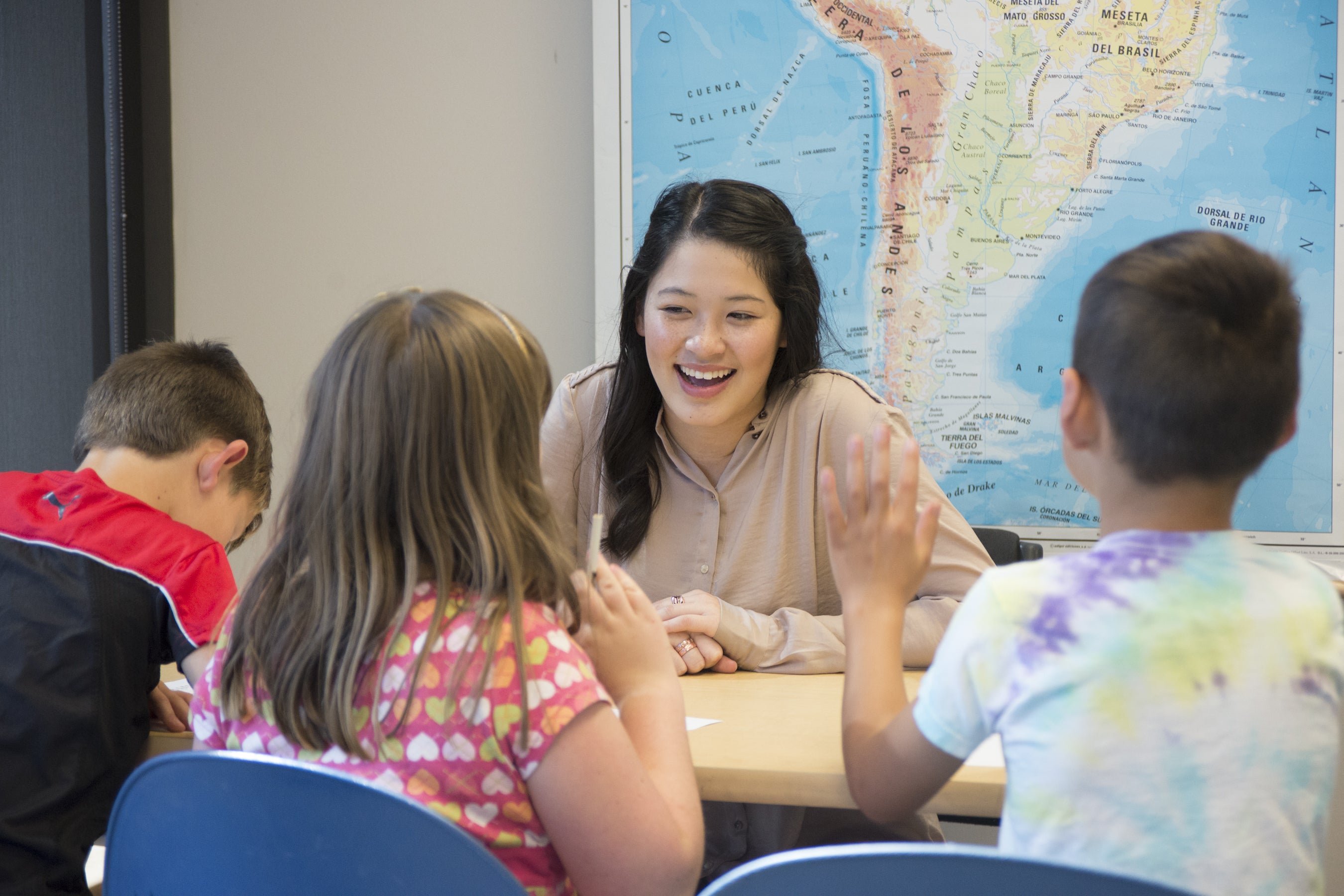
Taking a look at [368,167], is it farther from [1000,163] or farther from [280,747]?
[280,747]

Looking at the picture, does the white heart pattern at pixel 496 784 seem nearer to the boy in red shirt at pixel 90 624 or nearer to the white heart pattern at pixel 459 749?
the white heart pattern at pixel 459 749

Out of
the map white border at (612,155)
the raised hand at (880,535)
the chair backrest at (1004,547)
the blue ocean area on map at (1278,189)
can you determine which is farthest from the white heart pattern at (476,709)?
the blue ocean area on map at (1278,189)

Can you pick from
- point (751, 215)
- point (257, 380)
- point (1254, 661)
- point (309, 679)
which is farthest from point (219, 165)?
point (1254, 661)

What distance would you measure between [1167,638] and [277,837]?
0.61 m

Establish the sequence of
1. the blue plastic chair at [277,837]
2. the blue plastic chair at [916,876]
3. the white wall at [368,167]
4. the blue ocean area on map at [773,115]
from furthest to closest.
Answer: the white wall at [368,167], the blue ocean area on map at [773,115], the blue plastic chair at [277,837], the blue plastic chair at [916,876]

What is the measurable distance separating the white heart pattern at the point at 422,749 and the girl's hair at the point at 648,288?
0.87 metres

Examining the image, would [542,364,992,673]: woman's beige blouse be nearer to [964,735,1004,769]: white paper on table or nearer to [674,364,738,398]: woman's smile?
[674,364,738,398]: woman's smile

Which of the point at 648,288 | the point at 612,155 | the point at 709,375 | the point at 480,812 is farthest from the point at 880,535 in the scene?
the point at 612,155

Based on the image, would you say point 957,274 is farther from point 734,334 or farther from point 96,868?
point 96,868

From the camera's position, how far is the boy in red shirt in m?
1.17

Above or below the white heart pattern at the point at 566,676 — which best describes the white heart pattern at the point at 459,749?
below

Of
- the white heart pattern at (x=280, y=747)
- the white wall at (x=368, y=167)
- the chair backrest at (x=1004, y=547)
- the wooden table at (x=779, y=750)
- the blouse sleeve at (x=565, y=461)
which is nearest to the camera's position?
the white heart pattern at (x=280, y=747)

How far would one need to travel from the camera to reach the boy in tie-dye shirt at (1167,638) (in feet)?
2.37

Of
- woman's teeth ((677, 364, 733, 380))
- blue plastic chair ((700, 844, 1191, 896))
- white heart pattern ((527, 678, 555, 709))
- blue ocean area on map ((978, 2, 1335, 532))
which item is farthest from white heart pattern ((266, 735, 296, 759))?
blue ocean area on map ((978, 2, 1335, 532))
